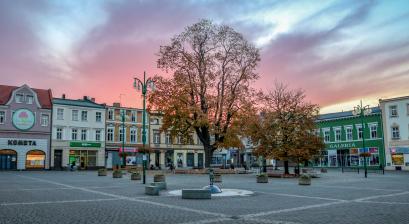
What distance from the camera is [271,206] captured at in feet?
46.8

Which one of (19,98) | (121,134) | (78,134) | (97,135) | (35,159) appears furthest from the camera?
(121,134)

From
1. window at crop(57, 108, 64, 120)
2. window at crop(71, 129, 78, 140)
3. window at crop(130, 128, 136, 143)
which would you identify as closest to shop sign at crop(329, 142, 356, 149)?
window at crop(130, 128, 136, 143)

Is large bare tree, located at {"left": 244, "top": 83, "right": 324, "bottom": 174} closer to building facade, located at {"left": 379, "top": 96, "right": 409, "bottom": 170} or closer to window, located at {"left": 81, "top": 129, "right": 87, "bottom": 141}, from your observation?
building facade, located at {"left": 379, "top": 96, "right": 409, "bottom": 170}

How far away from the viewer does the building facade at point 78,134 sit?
59250 millimetres

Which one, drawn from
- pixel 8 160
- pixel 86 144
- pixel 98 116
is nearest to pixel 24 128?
pixel 8 160

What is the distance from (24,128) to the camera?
55469 millimetres

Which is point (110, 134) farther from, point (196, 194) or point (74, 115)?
point (196, 194)

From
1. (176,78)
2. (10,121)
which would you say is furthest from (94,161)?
(176,78)

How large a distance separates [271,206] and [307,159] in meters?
22.4

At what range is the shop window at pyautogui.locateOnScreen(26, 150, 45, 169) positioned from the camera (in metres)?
55.5

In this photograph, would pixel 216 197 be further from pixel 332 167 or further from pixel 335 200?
pixel 332 167

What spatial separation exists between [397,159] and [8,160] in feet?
182

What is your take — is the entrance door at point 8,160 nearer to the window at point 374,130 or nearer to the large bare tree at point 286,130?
the large bare tree at point 286,130

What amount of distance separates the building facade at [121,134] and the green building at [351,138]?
104 feet
